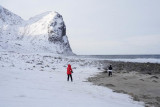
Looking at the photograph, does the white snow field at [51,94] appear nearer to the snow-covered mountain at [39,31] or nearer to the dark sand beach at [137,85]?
the dark sand beach at [137,85]

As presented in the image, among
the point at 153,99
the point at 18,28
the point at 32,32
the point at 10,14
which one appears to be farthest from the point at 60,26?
the point at 153,99

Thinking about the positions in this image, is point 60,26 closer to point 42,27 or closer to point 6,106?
point 42,27

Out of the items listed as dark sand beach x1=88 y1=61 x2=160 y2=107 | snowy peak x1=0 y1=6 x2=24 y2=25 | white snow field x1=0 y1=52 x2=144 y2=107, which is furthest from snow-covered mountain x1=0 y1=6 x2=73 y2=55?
white snow field x1=0 y1=52 x2=144 y2=107

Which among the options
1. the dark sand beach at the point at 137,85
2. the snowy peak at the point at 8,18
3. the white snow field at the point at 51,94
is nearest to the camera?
the white snow field at the point at 51,94

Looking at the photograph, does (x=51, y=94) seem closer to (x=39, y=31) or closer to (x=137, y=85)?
(x=137, y=85)

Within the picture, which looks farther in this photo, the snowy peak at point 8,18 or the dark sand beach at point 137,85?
the snowy peak at point 8,18

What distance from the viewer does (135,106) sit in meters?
7.44

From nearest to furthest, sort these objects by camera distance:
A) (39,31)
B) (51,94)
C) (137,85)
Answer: (51,94), (137,85), (39,31)

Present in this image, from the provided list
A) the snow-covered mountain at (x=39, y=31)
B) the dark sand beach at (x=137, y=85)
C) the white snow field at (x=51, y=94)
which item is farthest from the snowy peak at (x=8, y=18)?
the white snow field at (x=51, y=94)

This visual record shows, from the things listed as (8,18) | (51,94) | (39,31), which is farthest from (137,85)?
(8,18)

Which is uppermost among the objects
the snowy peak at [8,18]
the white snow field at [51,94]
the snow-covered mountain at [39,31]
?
the snowy peak at [8,18]

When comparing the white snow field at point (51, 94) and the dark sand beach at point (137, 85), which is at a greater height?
the white snow field at point (51, 94)

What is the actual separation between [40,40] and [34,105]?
259 ft

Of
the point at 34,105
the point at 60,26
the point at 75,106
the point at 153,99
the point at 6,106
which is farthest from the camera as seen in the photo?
the point at 60,26
